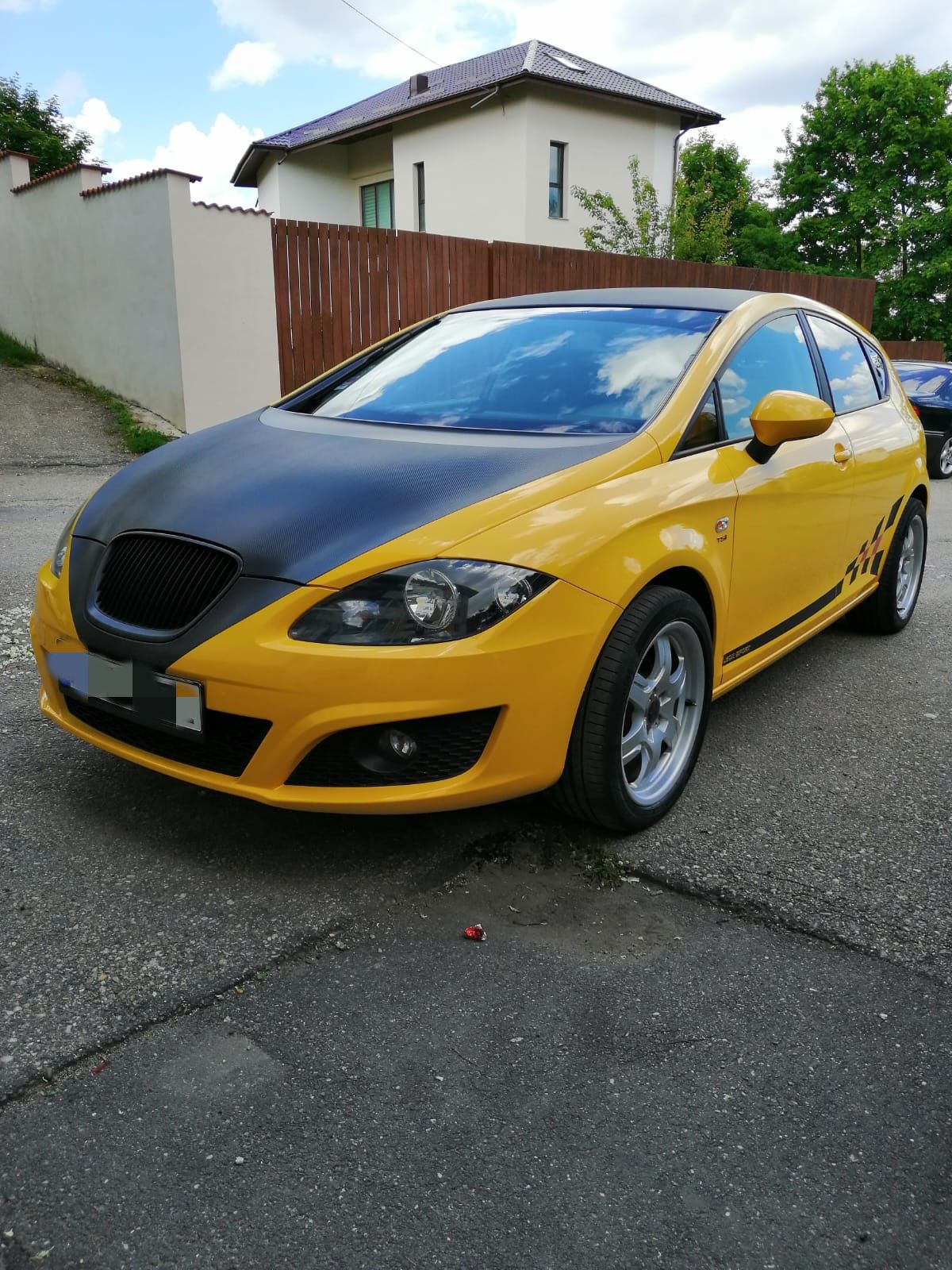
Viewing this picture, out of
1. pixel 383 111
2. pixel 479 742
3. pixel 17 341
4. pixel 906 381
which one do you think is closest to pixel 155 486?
pixel 479 742

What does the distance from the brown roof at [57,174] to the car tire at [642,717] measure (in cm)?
1059

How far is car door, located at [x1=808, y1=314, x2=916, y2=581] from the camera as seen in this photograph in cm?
414

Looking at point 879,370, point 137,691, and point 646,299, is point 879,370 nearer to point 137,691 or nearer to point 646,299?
point 646,299

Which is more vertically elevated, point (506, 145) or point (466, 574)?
point (506, 145)

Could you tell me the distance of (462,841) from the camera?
2.87 metres

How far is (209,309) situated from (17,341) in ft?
18.0

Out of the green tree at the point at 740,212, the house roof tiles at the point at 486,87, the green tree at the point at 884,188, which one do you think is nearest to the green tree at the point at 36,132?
the house roof tiles at the point at 486,87

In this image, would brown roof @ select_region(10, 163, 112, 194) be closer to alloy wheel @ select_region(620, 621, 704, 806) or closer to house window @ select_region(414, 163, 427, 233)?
alloy wheel @ select_region(620, 621, 704, 806)

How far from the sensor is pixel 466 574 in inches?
95.0

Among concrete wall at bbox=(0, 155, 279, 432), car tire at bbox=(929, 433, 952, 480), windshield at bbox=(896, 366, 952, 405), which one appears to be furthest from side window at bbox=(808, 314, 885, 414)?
car tire at bbox=(929, 433, 952, 480)

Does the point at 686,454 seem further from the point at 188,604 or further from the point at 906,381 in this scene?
the point at 906,381

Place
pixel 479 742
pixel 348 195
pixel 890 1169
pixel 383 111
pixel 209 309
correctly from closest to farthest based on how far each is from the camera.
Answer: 1. pixel 890 1169
2. pixel 479 742
3. pixel 209 309
4. pixel 383 111
5. pixel 348 195

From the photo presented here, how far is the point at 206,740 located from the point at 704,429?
171 cm

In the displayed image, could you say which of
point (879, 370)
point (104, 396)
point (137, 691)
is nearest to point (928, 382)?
point (879, 370)
